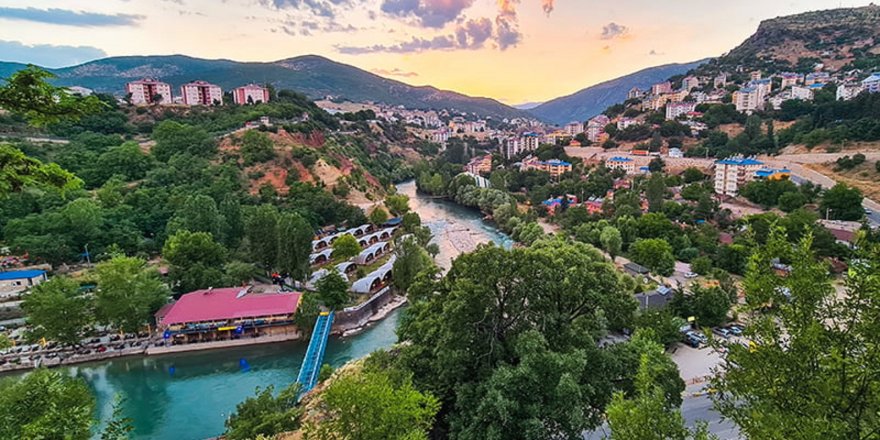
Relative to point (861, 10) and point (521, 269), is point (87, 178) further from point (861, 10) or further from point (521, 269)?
point (861, 10)

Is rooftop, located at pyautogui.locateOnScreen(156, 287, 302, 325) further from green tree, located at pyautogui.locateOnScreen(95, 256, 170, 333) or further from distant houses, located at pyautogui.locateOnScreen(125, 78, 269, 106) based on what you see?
distant houses, located at pyautogui.locateOnScreen(125, 78, 269, 106)

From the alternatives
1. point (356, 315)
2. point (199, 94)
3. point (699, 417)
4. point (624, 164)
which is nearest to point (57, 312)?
point (356, 315)

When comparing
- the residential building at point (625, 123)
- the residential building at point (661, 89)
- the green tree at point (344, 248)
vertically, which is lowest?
the green tree at point (344, 248)

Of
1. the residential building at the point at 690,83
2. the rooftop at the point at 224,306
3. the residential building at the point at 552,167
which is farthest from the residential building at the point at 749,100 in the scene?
the rooftop at the point at 224,306

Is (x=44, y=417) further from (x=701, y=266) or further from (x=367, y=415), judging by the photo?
(x=701, y=266)

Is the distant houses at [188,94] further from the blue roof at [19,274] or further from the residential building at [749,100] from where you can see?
the residential building at [749,100]

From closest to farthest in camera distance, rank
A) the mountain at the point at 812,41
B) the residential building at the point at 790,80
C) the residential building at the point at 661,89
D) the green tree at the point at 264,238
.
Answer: the green tree at the point at 264,238, the residential building at the point at 790,80, the mountain at the point at 812,41, the residential building at the point at 661,89

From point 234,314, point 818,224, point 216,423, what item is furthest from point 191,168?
point 818,224

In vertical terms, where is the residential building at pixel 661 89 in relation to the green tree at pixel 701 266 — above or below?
above
